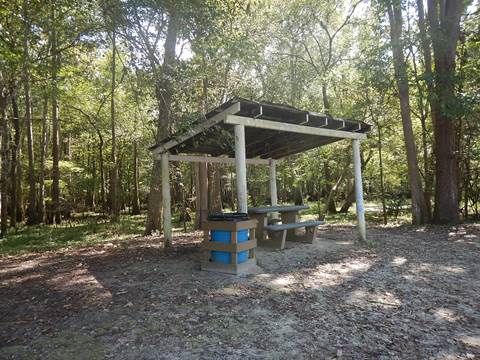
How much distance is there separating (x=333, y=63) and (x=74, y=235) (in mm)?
14562

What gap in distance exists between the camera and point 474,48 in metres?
10.1

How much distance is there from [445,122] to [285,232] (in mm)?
6761

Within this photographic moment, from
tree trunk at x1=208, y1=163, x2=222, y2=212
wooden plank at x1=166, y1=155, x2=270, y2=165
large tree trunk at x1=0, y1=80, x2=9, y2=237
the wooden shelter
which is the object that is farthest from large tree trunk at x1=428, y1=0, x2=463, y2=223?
large tree trunk at x1=0, y1=80, x2=9, y2=237

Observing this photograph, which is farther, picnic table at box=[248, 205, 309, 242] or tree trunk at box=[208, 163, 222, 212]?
tree trunk at box=[208, 163, 222, 212]

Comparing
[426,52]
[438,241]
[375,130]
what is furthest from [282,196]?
[438,241]

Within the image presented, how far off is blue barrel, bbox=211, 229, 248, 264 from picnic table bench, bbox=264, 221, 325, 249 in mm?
1071

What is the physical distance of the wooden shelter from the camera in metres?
5.29

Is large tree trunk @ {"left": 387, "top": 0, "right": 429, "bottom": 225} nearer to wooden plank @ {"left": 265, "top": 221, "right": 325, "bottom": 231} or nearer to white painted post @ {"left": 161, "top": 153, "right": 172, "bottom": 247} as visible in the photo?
wooden plank @ {"left": 265, "top": 221, "right": 325, "bottom": 231}

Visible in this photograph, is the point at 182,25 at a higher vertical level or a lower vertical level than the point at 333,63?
lower

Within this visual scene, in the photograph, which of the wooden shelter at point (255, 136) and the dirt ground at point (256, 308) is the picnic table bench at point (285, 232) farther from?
the wooden shelter at point (255, 136)

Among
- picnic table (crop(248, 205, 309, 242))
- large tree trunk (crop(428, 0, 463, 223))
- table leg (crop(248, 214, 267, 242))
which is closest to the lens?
picnic table (crop(248, 205, 309, 242))

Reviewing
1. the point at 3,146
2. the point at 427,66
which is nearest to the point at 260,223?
the point at 427,66

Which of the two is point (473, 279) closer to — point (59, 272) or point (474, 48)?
point (59, 272)

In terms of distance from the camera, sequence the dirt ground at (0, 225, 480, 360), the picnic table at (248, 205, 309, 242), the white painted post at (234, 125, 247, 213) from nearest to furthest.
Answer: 1. the dirt ground at (0, 225, 480, 360)
2. the white painted post at (234, 125, 247, 213)
3. the picnic table at (248, 205, 309, 242)
